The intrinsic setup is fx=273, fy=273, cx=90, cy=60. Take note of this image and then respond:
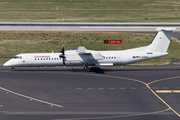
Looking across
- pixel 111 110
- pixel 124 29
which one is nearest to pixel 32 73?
pixel 111 110

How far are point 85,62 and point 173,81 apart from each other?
14100 mm

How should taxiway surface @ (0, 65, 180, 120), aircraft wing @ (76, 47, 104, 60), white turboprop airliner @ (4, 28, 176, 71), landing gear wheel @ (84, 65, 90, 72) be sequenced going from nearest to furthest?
1. taxiway surface @ (0, 65, 180, 120)
2. aircraft wing @ (76, 47, 104, 60)
3. white turboprop airliner @ (4, 28, 176, 71)
4. landing gear wheel @ (84, 65, 90, 72)

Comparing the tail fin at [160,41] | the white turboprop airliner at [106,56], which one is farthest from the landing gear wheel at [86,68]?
the tail fin at [160,41]

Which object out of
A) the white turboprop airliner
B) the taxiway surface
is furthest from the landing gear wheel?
the taxiway surface

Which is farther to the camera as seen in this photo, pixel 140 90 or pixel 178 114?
pixel 140 90

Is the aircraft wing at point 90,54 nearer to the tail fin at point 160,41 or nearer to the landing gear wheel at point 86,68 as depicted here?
the landing gear wheel at point 86,68

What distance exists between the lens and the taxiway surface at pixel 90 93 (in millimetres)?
25922

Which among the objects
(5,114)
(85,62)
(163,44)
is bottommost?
(5,114)

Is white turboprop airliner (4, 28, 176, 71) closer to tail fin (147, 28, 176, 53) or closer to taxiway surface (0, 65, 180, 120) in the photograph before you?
tail fin (147, 28, 176, 53)

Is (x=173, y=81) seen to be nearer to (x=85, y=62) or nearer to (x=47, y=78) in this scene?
(x=85, y=62)

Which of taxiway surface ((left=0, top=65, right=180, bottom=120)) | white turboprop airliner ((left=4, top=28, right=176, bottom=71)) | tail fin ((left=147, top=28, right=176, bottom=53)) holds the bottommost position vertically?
taxiway surface ((left=0, top=65, right=180, bottom=120))

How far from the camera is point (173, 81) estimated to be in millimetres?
37781

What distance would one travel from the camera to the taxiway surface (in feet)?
85.0

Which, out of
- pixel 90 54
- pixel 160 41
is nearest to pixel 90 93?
pixel 90 54
